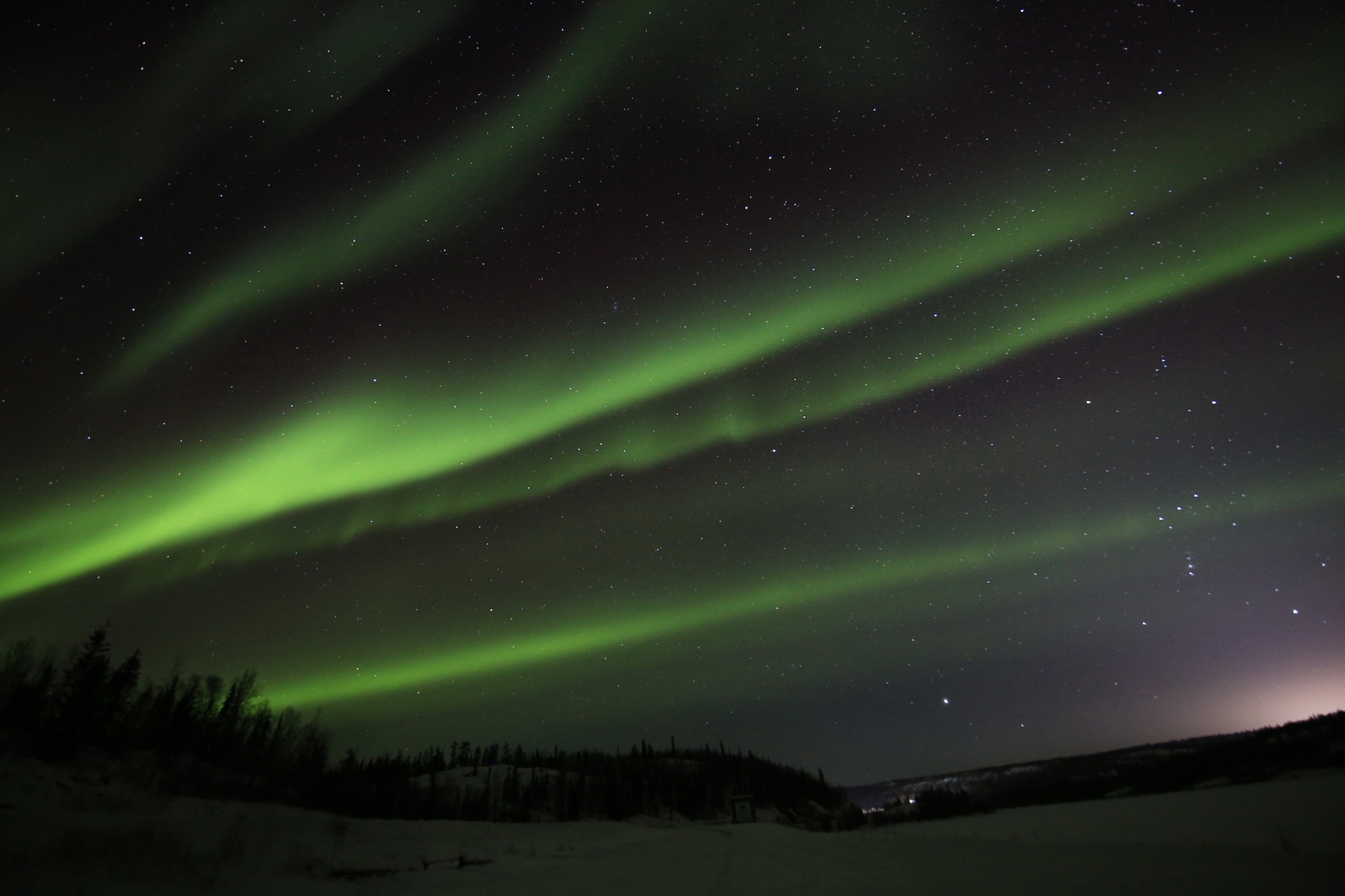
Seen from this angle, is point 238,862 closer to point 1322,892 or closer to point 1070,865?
point 1070,865

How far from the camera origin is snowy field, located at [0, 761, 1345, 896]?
479 inches

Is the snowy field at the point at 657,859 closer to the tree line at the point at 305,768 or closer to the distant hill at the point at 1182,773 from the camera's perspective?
the tree line at the point at 305,768

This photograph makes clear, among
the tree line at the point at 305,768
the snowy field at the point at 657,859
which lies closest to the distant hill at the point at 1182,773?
the tree line at the point at 305,768

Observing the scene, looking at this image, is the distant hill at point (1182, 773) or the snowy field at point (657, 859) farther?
the distant hill at point (1182, 773)

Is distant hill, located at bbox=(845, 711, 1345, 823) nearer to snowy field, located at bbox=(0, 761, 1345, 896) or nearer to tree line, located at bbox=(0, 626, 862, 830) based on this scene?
tree line, located at bbox=(0, 626, 862, 830)

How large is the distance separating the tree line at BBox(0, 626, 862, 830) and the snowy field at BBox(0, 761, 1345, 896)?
31.9 meters

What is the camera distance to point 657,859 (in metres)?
19.5

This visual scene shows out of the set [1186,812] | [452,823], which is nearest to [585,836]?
[452,823]

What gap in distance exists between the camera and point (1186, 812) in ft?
113

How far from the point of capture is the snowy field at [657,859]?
1216cm

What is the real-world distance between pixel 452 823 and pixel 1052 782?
127 m

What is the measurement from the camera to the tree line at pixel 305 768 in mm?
56719

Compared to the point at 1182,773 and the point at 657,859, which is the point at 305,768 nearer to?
the point at 657,859

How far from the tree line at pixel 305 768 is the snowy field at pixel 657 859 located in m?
31.9
